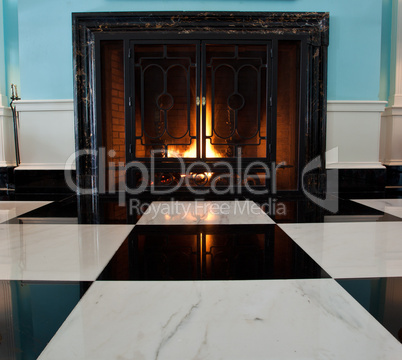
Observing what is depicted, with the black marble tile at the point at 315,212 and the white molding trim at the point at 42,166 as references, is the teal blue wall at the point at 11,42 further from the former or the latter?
the black marble tile at the point at 315,212

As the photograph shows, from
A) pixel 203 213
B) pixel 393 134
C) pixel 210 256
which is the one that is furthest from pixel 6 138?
pixel 393 134

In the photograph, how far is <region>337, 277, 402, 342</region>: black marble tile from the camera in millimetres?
570

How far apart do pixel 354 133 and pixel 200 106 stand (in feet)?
3.24

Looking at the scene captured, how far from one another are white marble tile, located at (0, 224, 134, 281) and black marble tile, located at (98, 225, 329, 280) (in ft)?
0.15

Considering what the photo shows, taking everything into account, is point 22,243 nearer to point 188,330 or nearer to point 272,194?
point 188,330

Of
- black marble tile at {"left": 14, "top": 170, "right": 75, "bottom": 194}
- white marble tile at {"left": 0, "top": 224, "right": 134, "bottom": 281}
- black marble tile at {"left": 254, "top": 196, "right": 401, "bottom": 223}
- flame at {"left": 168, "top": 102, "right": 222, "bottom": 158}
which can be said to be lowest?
white marble tile at {"left": 0, "top": 224, "right": 134, "bottom": 281}

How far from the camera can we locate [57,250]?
0.96 meters

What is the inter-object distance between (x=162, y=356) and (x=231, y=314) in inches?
6.3

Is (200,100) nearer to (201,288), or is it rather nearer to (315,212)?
(315,212)

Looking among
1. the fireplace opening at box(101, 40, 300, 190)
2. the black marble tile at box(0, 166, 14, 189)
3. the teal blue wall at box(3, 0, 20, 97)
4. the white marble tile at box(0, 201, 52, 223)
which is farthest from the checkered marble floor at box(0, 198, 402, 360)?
the teal blue wall at box(3, 0, 20, 97)

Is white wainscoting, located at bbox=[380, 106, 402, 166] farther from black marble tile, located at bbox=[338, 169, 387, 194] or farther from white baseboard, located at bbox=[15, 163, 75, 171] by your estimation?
white baseboard, located at bbox=[15, 163, 75, 171]

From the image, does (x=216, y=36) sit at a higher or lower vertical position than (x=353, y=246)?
higher

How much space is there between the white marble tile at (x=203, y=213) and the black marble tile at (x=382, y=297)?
1.91 ft

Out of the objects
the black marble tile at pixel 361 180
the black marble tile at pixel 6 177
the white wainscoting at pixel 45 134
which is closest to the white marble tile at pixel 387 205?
the black marble tile at pixel 361 180
